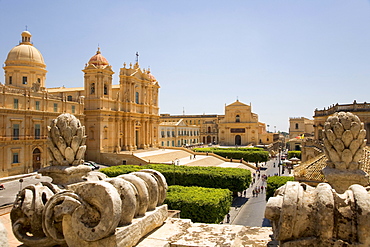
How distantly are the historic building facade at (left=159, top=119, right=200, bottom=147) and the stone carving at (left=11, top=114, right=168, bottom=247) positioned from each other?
5411 cm

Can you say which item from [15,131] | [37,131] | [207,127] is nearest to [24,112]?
[15,131]

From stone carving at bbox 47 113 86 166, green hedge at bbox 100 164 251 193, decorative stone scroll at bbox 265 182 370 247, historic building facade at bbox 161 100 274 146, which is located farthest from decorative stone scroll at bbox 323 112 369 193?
historic building facade at bbox 161 100 274 146

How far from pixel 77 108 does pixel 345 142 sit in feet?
118

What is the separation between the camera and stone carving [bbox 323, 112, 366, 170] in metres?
6.69

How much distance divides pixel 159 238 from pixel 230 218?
16.1m

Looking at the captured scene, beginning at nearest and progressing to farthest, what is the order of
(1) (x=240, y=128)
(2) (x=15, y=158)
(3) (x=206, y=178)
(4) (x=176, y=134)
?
(3) (x=206, y=178)
(2) (x=15, y=158)
(4) (x=176, y=134)
(1) (x=240, y=128)

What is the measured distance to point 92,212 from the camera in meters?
5.11

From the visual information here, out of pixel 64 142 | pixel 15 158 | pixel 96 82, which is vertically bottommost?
pixel 15 158

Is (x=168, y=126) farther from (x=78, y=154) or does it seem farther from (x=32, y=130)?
(x=78, y=154)

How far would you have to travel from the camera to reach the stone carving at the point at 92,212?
5.01 m

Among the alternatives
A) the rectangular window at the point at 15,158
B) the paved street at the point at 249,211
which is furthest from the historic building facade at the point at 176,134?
the paved street at the point at 249,211

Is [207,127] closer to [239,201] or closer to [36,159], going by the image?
[36,159]

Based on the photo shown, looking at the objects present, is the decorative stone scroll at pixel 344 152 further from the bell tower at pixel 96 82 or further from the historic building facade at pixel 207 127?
the historic building facade at pixel 207 127

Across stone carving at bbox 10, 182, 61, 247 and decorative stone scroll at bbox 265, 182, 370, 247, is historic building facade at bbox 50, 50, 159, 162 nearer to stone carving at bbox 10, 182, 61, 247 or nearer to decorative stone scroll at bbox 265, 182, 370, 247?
stone carving at bbox 10, 182, 61, 247
